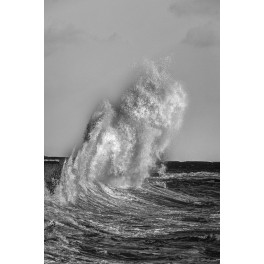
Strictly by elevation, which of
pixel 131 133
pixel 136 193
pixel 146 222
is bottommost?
pixel 146 222

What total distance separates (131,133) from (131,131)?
16mm

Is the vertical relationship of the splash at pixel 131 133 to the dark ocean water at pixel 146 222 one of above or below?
above

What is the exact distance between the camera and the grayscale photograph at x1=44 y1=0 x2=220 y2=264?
4.87 m

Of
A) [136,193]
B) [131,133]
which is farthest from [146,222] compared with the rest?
[131,133]

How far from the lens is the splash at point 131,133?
4949mm

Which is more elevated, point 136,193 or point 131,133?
point 131,133

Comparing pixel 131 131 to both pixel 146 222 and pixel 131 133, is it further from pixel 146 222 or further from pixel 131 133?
pixel 146 222

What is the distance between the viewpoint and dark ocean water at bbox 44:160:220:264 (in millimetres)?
4883

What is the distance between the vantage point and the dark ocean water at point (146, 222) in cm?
488

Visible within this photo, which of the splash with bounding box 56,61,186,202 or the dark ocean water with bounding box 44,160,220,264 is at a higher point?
the splash with bounding box 56,61,186,202

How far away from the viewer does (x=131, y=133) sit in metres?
5.03

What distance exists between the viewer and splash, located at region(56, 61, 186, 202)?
4.95m
